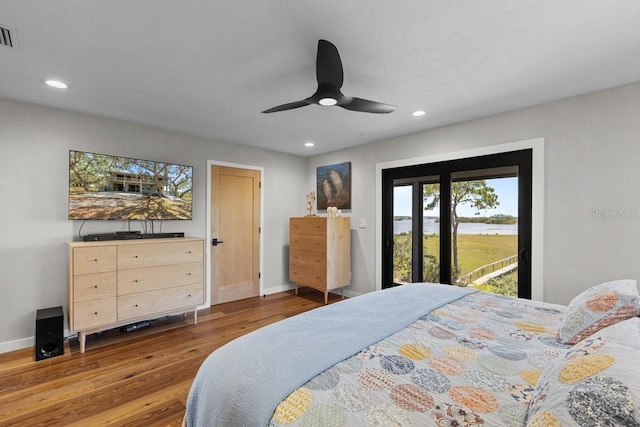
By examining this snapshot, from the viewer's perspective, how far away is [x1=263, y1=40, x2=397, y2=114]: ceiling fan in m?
1.75

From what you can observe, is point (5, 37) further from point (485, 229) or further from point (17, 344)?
point (485, 229)

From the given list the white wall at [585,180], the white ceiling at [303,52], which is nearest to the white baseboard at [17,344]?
the white ceiling at [303,52]

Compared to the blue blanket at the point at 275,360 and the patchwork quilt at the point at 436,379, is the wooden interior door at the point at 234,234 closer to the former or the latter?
the blue blanket at the point at 275,360

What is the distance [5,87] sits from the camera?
2.47 m

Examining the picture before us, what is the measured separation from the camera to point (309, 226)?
4.46 m

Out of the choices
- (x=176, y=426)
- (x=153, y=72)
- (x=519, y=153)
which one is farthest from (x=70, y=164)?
(x=519, y=153)

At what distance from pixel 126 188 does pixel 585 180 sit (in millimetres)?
4688

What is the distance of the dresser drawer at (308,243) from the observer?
13.9 ft

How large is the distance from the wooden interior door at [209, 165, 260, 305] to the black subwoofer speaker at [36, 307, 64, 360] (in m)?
1.72

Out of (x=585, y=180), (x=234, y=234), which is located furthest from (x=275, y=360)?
(x=234, y=234)

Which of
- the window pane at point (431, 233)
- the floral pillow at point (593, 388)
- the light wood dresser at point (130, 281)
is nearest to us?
the floral pillow at point (593, 388)

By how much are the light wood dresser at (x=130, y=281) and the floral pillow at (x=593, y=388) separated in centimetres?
334

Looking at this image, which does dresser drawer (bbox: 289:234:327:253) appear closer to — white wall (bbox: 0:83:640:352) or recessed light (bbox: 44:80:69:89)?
white wall (bbox: 0:83:640:352)

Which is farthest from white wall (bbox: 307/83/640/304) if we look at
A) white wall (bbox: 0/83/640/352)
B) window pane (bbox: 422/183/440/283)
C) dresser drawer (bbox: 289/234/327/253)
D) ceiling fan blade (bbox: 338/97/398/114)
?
dresser drawer (bbox: 289/234/327/253)
